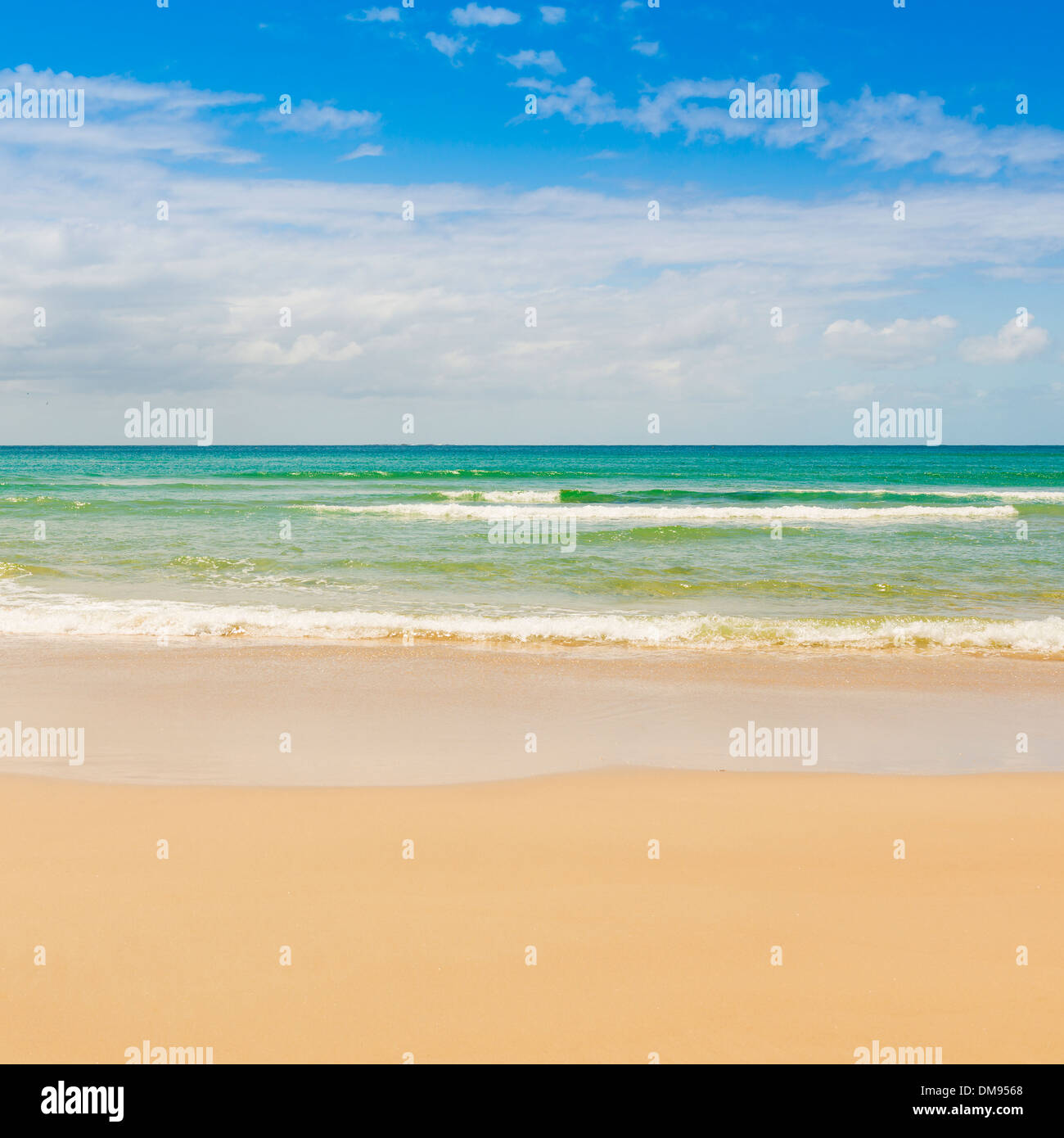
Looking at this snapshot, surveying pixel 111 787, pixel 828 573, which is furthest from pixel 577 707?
pixel 828 573

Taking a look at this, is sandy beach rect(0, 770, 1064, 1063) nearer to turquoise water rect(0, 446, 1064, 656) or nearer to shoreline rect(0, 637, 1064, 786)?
shoreline rect(0, 637, 1064, 786)

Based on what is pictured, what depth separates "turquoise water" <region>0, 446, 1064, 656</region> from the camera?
33.6 ft

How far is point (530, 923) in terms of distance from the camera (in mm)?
3832

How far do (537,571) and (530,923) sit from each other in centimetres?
1061

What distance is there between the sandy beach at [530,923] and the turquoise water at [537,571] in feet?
16.1

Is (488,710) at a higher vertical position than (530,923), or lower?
higher

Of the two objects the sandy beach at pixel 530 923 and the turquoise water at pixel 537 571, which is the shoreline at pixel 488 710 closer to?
the sandy beach at pixel 530 923

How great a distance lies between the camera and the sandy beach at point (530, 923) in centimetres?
316

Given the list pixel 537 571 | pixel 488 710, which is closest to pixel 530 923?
pixel 488 710

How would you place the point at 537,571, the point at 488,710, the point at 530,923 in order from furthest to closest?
the point at 537,571, the point at 488,710, the point at 530,923

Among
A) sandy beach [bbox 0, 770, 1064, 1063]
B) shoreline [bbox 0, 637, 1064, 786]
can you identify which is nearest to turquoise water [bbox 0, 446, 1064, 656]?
shoreline [bbox 0, 637, 1064, 786]

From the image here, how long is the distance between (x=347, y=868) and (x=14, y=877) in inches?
63.2

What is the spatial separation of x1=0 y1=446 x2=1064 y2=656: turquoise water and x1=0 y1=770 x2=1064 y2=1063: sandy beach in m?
4.92

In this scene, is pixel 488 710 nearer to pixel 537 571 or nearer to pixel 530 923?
pixel 530 923
